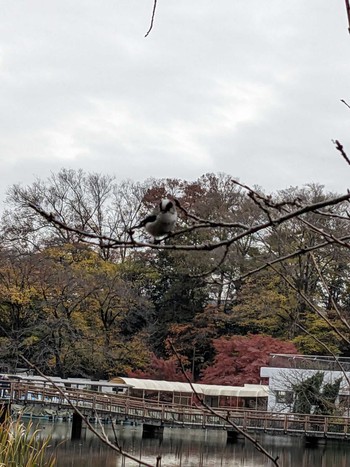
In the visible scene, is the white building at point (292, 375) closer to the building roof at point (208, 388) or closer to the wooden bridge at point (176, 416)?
the building roof at point (208, 388)

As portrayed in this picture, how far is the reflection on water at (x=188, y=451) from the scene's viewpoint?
20.2m

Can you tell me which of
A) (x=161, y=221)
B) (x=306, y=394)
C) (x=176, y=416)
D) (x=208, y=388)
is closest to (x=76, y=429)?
(x=176, y=416)

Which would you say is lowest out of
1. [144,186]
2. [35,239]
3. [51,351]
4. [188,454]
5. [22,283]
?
[188,454]

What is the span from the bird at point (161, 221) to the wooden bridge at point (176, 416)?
23.4 meters

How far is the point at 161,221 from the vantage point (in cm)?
121

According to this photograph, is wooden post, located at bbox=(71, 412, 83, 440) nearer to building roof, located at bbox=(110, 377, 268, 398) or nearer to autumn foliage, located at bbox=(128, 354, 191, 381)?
building roof, located at bbox=(110, 377, 268, 398)

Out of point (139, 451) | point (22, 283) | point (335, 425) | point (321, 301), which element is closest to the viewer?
point (139, 451)

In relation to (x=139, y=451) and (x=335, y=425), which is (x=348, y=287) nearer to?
(x=335, y=425)

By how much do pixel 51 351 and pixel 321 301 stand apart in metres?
10.2

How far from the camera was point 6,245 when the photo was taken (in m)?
34.8

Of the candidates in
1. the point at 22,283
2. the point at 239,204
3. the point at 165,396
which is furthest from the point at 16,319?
the point at 239,204

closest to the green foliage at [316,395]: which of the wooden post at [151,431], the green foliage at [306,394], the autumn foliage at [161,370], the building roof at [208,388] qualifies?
the green foliage at [306,394]

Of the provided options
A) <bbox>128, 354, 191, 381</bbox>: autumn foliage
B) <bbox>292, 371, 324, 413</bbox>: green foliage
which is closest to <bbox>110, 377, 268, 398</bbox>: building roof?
<bbox>292, 371, 324, 413</bbox>: green foliage

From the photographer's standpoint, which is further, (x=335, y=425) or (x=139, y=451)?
(x=335, y=425)
